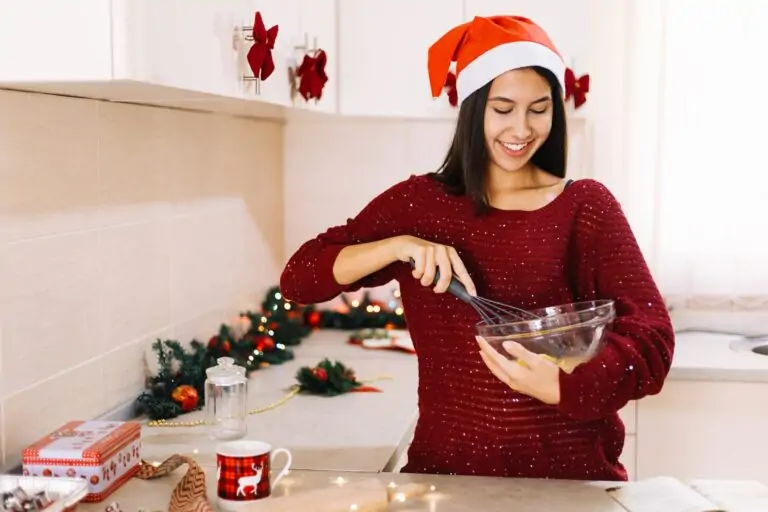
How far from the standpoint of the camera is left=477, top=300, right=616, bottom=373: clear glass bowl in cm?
138

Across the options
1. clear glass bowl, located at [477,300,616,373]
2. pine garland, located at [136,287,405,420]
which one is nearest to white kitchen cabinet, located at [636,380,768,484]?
pine garland, located at [136,287,405,420]

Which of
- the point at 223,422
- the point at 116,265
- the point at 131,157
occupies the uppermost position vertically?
the point at 131,157

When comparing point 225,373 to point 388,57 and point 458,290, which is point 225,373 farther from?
point 388,57

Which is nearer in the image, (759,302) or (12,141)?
(12,141)

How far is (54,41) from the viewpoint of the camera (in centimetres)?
128

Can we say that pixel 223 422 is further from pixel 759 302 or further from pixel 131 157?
pixel 759 302

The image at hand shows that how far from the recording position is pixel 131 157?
1946 millimetres

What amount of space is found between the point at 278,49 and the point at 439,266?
2.36 feet

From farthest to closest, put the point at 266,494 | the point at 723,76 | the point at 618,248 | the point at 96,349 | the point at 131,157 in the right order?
the point at 723,76 → the point at 131,157 → the point at 96,349 → the point at 618,248 → the point at 266,494

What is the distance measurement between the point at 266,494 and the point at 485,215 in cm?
54

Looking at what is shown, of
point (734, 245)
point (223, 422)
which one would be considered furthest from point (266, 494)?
point (734, 245)

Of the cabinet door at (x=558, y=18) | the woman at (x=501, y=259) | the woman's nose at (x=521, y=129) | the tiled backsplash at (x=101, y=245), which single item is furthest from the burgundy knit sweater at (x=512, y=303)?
the cabinet door at (x=558, y=18)

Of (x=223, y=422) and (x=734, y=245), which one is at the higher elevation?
(x=734, y=245)

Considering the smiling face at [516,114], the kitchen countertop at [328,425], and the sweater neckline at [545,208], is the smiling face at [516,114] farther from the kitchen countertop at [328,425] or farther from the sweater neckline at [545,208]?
the kitchen countertop at [328,425]
